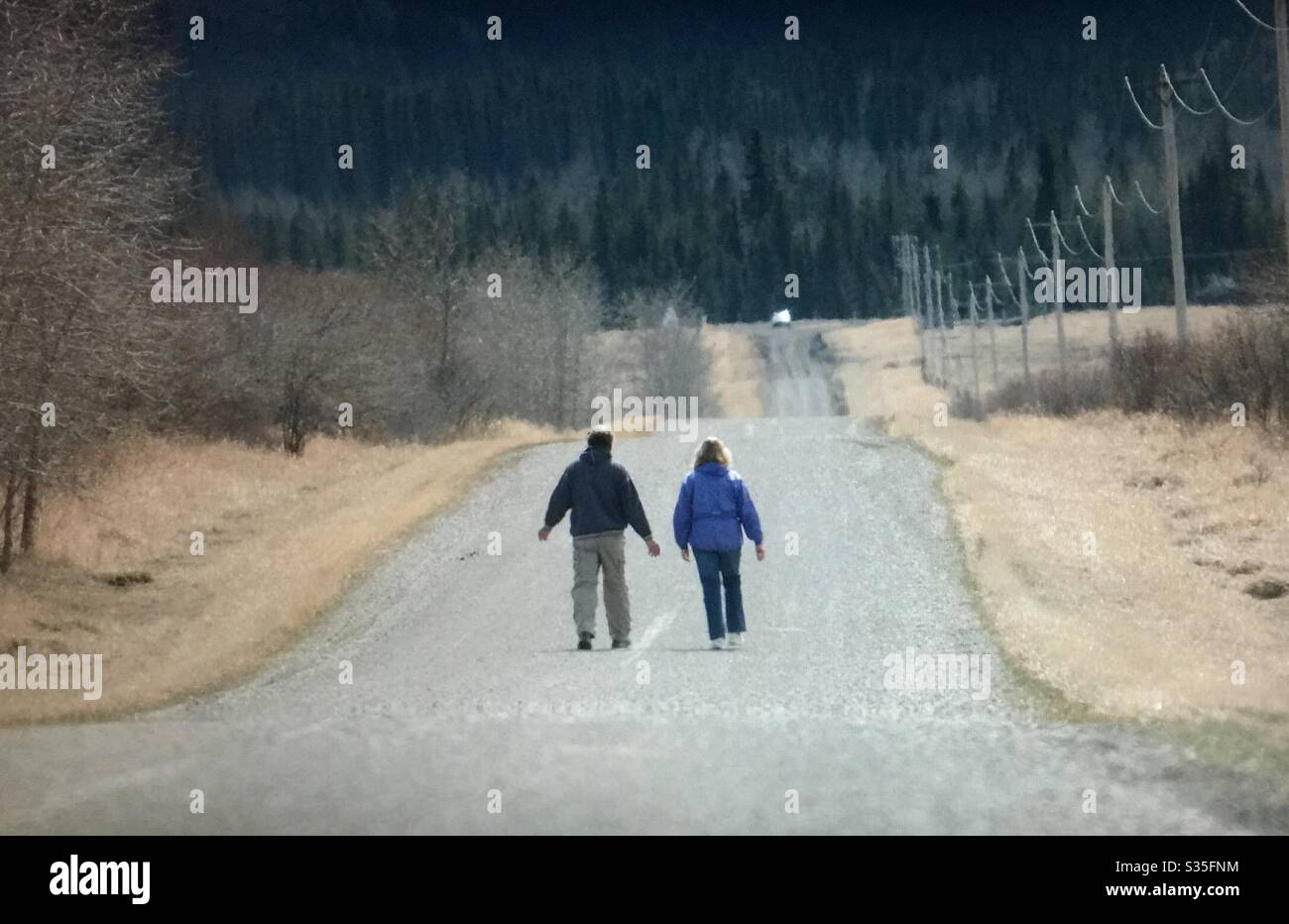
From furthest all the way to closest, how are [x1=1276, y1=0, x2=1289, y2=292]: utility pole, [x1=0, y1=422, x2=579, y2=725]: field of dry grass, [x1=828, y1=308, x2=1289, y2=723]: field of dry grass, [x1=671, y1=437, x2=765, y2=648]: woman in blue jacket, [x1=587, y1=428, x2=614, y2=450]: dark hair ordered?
[x1=1276, y1=0, x2=1289, y2=292]: utility pole
[x1=0, y1=422, x2=579, y2=725]: field of dry grass
[x1=587, y1=428, x2=614, y2=450]: dark hair
[x1=671, y1=437, x2=765, y2=648]: woman in blue jacket
[x1=828, y1=308, x2=1289, y2=723]: field of dry grass

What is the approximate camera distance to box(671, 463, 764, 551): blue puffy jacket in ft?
52.3

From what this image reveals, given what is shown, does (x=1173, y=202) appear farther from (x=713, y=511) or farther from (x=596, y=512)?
(x=596, y=512)

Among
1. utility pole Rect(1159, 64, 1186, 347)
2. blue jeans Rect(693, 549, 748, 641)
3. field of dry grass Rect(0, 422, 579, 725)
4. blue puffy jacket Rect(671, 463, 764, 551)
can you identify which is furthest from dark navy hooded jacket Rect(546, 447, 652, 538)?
utility pole Rect(1159, 64, 1186, 347)

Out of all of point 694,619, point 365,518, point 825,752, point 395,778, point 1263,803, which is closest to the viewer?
point 1263,803

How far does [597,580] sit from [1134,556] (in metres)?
9.95

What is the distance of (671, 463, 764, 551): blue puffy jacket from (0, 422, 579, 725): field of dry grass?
4.73 m

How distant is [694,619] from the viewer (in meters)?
18.7

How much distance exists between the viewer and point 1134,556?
23422 mm

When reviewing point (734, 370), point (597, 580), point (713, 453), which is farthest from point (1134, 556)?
point (734, 370)

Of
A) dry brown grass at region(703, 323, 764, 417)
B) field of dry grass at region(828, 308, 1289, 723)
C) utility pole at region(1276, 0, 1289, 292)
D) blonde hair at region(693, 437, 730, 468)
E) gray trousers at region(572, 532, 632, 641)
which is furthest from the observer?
dry brown grass at region(703, 323, 764, 417)

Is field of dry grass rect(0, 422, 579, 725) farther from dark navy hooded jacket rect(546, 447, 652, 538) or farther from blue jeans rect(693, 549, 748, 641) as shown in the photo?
blue jeans rect(693, 549, 748, 641)
